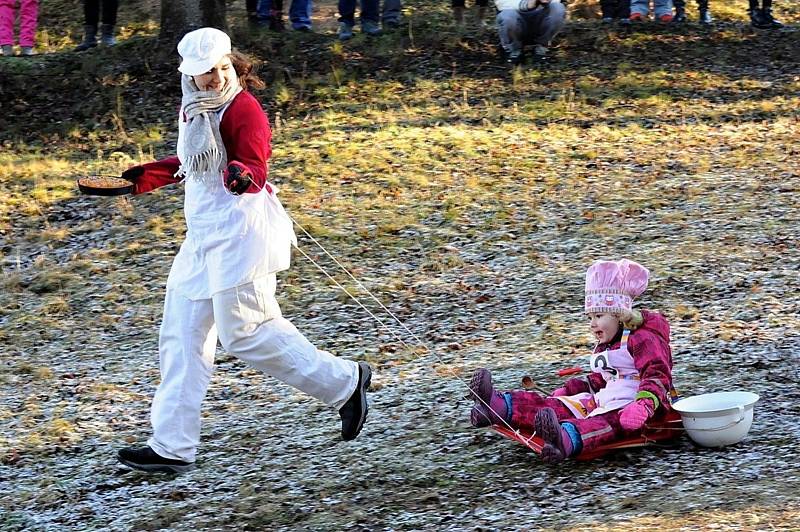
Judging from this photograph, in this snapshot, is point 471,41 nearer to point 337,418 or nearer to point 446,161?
point 446,161

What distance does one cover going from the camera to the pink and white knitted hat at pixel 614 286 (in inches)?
213

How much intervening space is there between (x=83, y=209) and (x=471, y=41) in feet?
19.1

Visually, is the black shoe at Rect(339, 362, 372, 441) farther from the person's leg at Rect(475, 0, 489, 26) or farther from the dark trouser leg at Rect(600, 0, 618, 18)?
the dark trouser leg at Rect(600, 0, 618, 18)

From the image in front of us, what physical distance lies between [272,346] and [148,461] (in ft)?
2.73

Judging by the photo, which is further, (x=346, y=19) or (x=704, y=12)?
(x=704, y=12)

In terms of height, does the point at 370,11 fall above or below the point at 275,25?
above

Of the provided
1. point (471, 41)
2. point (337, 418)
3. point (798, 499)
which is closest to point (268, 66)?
point (471, 41)

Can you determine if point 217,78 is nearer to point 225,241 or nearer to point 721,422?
point 225,241

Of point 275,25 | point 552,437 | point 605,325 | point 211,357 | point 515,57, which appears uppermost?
point 275,25

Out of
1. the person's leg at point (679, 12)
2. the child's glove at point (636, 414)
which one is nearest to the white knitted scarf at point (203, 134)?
the child's glove at point (636, 414)

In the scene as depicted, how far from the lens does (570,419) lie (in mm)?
5293

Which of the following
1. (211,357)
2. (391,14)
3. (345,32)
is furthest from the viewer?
(391,14)

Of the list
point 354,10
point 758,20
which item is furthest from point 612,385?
point 758,20

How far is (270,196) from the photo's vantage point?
555 cm
